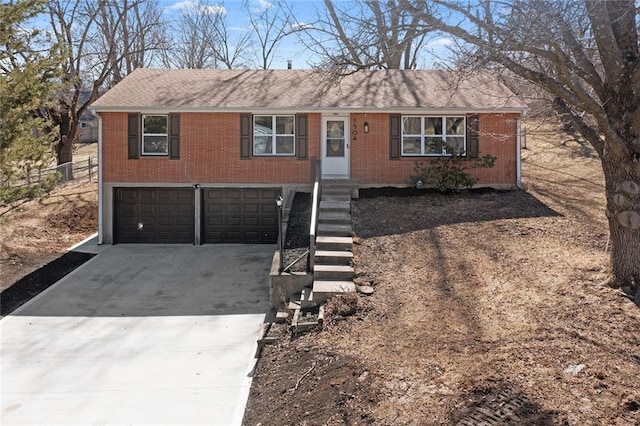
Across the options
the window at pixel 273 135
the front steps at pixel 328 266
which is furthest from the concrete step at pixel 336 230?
the window at pixel 273 135

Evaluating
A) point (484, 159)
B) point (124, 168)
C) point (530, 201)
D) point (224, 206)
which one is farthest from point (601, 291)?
point (124, 168)

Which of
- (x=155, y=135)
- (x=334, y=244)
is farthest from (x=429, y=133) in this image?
(x=155, y=135)

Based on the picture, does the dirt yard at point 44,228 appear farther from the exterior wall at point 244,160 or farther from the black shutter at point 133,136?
the black shutter at point 133,136

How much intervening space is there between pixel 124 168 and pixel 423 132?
8.83 metres

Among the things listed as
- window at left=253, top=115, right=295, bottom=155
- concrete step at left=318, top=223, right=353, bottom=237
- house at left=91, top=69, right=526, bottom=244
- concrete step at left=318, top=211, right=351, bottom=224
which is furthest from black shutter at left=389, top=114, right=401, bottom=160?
concrete step at left=318, top=223, right=353, bottom=237

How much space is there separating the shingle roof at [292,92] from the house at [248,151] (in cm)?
7

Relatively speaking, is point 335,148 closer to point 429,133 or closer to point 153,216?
point 429,133

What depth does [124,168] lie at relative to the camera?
48.2 feet

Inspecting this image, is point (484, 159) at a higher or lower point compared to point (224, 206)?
higher

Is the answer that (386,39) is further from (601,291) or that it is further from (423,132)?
(423,132)

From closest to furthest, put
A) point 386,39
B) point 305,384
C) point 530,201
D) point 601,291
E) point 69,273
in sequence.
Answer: point 305,384 → point 601,291 → point 386,39 → point 69,273 → point 530,201

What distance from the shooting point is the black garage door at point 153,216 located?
14828 mm

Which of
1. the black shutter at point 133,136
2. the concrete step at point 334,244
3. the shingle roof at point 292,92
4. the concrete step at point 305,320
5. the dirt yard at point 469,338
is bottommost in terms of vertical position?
the concrete step at point 305,320

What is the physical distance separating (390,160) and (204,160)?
542cm
